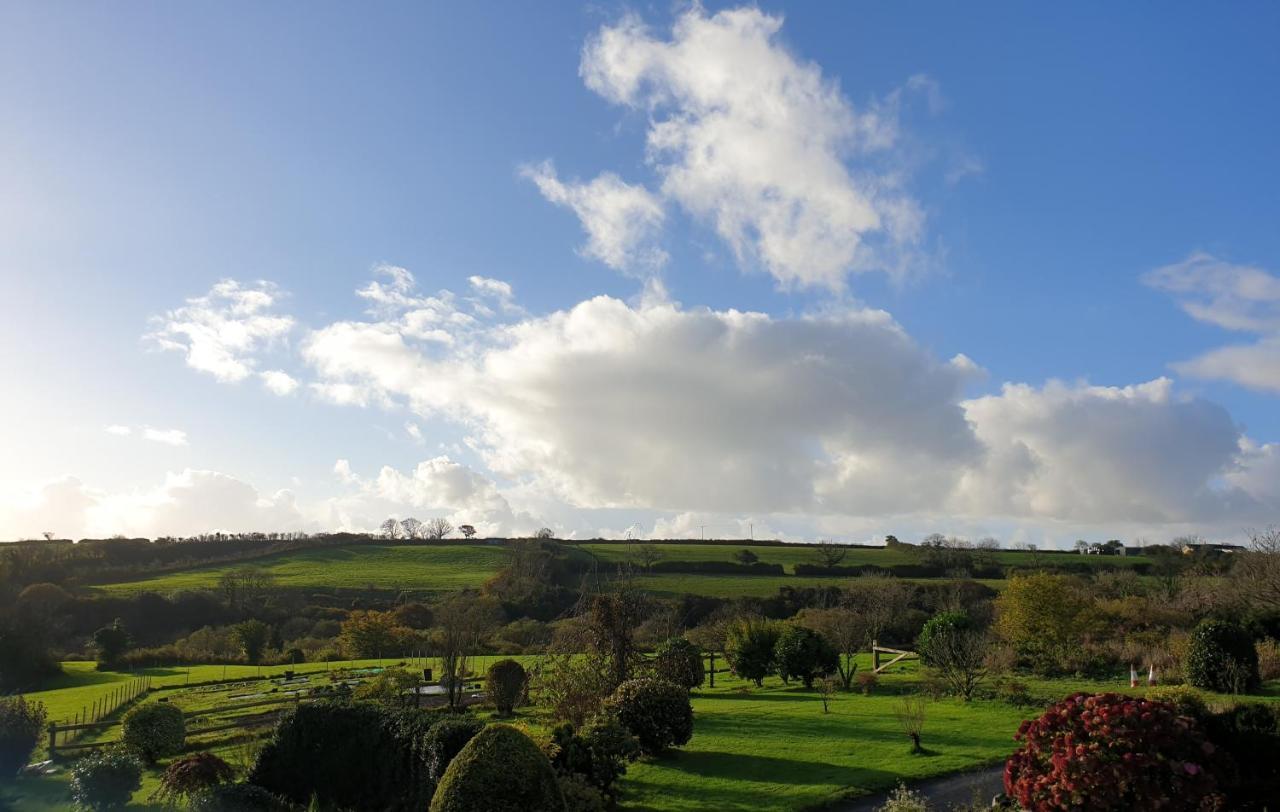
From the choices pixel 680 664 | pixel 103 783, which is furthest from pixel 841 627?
pixel 103 783

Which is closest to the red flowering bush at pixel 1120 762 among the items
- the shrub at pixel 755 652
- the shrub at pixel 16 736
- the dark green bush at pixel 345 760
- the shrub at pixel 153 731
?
the dark green bush at pixel 345 760

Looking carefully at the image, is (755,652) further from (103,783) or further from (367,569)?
(367,569)

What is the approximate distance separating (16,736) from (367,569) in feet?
216

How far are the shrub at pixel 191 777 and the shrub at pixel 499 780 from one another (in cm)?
850

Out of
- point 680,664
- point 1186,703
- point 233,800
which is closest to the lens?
point 233,800

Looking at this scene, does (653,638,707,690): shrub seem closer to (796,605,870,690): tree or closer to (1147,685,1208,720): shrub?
(796,605,870,690): tree

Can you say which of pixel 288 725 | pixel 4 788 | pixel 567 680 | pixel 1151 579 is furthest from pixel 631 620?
pixel 1151 579

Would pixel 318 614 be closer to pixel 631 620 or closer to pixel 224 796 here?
pixel 631 620

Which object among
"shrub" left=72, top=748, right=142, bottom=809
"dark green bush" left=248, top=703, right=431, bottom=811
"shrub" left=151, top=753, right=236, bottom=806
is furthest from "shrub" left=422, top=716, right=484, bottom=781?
"shrub" left=72, top=748, right=142, bottom=809

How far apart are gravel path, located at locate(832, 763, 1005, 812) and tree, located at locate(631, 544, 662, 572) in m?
68.4

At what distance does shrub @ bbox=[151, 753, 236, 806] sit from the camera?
17719mm

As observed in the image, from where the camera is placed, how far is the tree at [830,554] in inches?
3585

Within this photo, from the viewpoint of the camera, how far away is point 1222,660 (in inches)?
1071

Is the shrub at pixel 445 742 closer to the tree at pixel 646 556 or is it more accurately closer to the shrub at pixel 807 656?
the shrub at pixel 807 656
